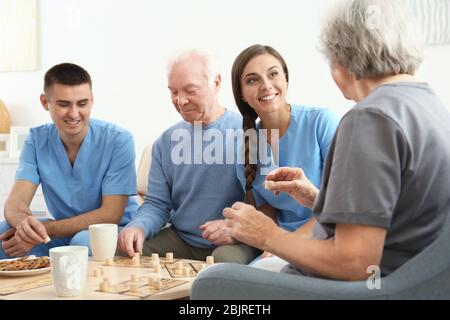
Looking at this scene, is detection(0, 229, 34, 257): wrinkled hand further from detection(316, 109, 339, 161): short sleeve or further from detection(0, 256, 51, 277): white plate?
detection(316, 109, 339, 161): short sleeve

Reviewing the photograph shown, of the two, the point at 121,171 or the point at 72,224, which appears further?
the point at 121,171

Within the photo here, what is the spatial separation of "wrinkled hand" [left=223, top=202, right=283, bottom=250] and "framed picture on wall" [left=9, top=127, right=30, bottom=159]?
104 inches

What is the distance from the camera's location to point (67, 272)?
1.13 m

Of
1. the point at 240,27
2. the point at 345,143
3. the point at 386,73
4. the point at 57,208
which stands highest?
the point at 240,27

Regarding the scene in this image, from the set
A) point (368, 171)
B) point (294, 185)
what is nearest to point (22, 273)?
point (294, 185)

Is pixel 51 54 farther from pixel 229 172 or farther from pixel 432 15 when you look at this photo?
pixel 432 15

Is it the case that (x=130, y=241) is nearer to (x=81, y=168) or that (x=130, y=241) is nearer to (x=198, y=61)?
(x=81, y=168)

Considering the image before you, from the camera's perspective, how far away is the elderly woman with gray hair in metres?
0.88

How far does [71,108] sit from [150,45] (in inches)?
48.7

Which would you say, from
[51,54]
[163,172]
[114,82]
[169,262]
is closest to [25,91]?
[51,54]

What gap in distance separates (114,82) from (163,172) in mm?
1498

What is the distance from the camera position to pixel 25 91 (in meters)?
3.65

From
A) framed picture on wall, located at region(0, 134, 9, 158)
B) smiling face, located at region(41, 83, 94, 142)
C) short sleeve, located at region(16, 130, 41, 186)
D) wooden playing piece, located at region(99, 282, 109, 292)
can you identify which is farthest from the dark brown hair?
framed picture on wall, located at region(0, 134, 9, 158)

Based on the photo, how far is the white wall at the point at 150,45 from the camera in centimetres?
290
